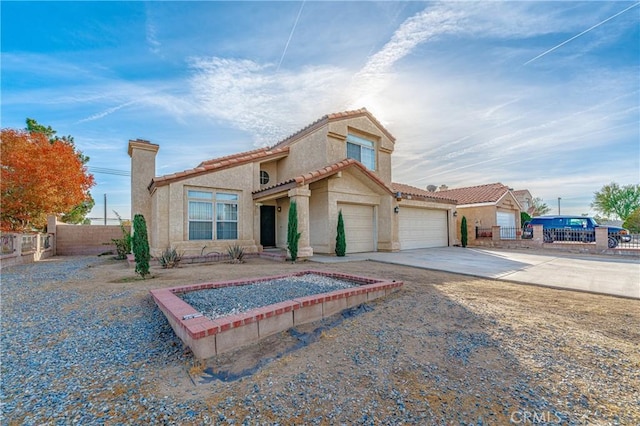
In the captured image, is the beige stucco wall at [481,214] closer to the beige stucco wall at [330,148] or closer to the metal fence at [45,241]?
the beige stucco wall at [330,148]

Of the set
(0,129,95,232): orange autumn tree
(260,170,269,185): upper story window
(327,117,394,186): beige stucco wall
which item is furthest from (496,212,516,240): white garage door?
(0,129,95,232): orange autumn tree

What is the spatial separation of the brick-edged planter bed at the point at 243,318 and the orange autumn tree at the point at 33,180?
17124 mm

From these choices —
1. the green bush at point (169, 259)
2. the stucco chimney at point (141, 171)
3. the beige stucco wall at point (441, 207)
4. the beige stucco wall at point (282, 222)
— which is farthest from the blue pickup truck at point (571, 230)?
the stucco chimney at point (141, 171)

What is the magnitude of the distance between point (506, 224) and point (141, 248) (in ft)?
85.7

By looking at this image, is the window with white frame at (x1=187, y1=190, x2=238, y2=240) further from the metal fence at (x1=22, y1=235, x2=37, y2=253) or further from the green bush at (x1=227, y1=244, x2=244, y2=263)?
the metal fence at (x1=22, y1=235, x2=37, y2=253)

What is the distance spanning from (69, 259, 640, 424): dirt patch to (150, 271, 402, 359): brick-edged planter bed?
0.54 ft

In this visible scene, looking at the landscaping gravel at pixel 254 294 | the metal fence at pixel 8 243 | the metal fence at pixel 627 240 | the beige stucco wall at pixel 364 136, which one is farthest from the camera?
the metal fence at pixel 627 240

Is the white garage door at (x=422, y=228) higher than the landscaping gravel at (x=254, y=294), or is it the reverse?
the white garage door at (x=422, y=228)

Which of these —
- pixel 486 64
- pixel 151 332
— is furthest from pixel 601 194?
pixel 151 332

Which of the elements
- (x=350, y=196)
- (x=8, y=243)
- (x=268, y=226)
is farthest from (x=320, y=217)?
(x=8, y=243)

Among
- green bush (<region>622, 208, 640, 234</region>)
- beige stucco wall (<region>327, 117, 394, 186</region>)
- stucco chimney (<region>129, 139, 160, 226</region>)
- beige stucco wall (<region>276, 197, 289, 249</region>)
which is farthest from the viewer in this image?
green bush (<region>622, 208, 640, 234</region>)

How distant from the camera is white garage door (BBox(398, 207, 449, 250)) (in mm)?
16359

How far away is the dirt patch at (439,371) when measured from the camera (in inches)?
95.7

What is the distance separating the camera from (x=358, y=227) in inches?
582
